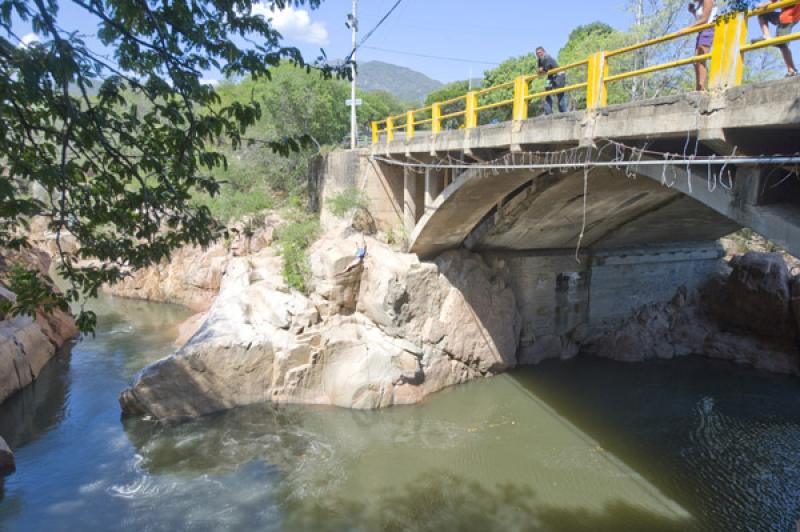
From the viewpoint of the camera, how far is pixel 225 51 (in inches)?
146

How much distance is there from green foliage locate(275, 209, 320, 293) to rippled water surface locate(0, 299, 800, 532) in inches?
131

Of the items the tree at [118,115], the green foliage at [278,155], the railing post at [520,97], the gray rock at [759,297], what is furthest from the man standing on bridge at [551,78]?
the green foliage at [278,155]

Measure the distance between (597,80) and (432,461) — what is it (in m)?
6.82

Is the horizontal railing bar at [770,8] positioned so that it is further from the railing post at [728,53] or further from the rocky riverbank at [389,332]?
the rocky riverbank at [389,332]

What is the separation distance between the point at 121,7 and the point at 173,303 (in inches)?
693

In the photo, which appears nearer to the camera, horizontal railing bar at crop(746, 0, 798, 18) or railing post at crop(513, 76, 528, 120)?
horizontal railing bar at crop(746, 0, 798, 18)

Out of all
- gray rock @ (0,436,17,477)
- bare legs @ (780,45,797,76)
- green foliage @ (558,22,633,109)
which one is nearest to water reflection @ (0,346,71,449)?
gray rock @ (0,436,17,477)

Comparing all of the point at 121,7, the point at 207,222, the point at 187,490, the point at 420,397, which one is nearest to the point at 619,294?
the point at 420,397

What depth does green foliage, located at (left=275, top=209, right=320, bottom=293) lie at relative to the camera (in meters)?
13.0

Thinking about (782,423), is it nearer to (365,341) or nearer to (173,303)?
(365,341)

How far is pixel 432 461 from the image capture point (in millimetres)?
9391

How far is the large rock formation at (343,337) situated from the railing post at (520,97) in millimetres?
5438

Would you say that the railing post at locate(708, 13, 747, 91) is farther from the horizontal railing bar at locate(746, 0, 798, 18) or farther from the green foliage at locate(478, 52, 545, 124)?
the green foliage at locate(478, 52, 545, 124)

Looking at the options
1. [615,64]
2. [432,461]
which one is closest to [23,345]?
[432,461]
